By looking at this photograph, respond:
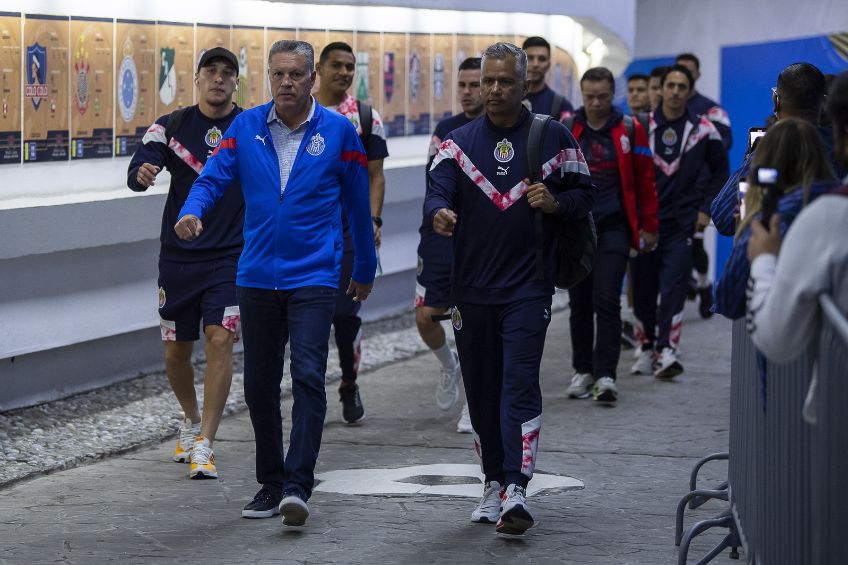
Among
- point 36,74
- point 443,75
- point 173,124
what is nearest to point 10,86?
point 36,74

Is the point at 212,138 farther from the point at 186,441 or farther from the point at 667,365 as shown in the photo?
the point at 667,365

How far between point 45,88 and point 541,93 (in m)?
3.11

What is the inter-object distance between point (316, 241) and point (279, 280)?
229mm

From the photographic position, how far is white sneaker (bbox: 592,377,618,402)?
33.3ft

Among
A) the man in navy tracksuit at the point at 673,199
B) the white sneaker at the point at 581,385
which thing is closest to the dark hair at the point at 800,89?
the white sneaker at the point at 581,385

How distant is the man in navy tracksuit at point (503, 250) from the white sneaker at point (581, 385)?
3.50m

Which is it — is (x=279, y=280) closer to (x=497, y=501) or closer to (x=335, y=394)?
(x=497, y=501)

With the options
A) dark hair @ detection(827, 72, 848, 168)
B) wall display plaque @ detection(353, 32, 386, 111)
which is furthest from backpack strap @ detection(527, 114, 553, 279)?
wall display plaque @ detection(353, 32, 386, 111)

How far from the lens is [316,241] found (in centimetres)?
689

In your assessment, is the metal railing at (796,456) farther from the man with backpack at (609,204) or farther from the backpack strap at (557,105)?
the backpack strap at (557,105)

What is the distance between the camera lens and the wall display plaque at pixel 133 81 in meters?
10.4

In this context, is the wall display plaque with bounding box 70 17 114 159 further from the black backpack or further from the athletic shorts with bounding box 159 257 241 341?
the black backpack

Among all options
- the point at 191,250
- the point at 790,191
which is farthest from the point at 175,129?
the point at 790,191

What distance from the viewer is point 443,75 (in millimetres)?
15414
